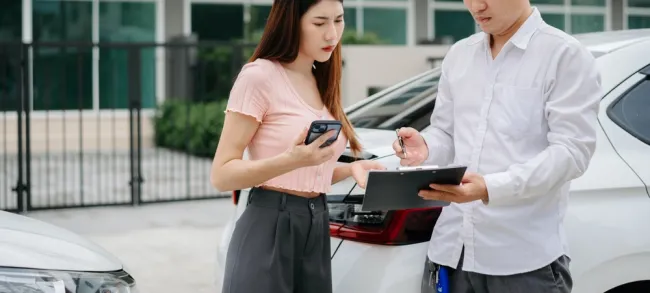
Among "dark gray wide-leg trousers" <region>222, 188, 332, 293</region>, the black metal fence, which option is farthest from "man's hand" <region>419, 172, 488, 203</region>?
the black metal fence

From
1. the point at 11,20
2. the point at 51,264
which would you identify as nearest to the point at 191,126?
the point at 11,20

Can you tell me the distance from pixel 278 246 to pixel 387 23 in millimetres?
18731

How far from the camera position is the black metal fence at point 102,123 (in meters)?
9.99

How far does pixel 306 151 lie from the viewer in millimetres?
2539

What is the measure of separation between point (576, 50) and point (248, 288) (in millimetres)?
1146

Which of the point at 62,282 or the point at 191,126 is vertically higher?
the point at 62,282

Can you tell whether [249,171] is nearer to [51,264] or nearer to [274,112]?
[274,112]

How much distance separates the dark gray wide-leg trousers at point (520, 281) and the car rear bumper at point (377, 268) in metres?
0.23

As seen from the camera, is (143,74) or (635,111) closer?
(635,111)

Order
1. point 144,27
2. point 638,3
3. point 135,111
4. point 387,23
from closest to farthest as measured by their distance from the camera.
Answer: point 135,111 → point 144,27 → point 387,23 → point 638,3

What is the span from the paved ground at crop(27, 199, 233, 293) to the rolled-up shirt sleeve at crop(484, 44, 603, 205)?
3.77 m

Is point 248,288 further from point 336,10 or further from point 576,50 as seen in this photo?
point 576,50

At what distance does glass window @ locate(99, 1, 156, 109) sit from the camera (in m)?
17.3

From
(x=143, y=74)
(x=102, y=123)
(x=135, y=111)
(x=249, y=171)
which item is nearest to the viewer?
(x=249, y=171)
